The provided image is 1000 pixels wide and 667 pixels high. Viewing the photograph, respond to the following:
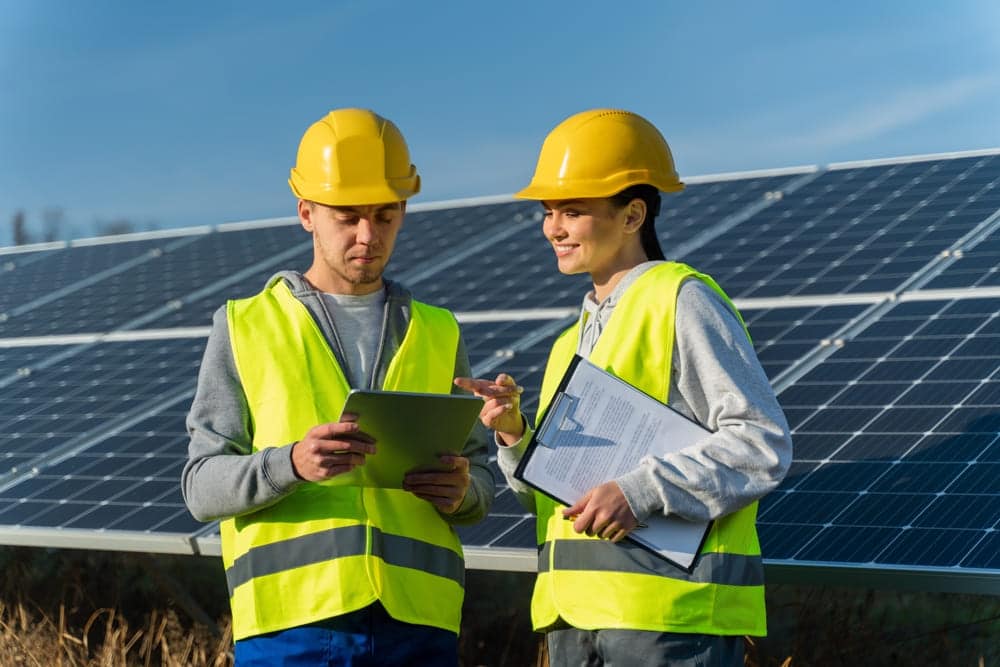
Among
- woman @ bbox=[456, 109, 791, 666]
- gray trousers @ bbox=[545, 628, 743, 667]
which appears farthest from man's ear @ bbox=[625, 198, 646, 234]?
gray trousers @ bbox=[545, 628, 743, 667]

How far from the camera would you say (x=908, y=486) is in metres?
5.48

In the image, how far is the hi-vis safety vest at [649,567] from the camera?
3666 millimetres

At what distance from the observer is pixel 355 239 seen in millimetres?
4023

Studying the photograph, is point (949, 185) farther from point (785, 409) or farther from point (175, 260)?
point (175, 260)

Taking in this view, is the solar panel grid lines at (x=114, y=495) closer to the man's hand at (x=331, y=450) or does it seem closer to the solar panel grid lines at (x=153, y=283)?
the man's hand at (x=331, y=450)

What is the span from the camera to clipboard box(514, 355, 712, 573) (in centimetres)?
371

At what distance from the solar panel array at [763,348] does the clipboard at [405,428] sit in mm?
1604

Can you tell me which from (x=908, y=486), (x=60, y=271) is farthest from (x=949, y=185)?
(x=60, y=271)

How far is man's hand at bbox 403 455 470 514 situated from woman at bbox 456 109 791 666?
161 mm

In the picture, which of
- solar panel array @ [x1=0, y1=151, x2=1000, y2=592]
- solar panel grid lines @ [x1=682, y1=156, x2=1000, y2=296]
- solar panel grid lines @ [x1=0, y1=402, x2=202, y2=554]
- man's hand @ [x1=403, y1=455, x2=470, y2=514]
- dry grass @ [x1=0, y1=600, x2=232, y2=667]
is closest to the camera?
man's hand @ [x1=403, y1=455, x2=470, y2=514]

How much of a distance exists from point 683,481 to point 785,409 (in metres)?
2.88

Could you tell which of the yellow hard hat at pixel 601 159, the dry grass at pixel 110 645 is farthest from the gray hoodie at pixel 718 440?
the dry grass at pixel 110 645

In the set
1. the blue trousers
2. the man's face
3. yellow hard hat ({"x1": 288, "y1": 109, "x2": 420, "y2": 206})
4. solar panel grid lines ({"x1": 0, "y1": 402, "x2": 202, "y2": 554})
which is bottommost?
solar panel grid lines ({"x1": 0, "y1": 402, "x2": 202, "y2": 554})

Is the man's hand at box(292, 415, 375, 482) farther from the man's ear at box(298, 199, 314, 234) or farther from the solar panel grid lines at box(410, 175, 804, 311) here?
the solar panel grid lines at box(410, 175, 804, 311)
